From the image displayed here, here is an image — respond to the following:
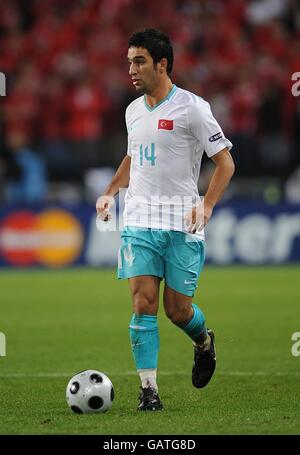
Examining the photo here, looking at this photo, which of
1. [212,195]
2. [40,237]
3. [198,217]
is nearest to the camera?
[198,217]

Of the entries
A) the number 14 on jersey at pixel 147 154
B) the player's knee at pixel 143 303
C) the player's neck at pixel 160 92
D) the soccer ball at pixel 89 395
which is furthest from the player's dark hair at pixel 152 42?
the soccer ball at pixel 89 395

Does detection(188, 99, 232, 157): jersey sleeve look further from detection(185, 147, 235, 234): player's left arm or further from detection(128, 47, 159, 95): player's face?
detection(128, 47, 159, 95): player's face

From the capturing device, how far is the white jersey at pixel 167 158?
6402 mm

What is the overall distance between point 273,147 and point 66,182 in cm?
347

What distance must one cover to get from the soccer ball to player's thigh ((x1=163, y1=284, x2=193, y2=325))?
622mm

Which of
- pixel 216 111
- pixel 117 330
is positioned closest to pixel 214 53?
pixel 216 111

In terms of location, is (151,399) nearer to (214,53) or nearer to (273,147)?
(273,147)

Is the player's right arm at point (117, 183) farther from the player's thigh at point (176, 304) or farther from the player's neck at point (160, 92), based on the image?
the player's thigh at point (176, 304)

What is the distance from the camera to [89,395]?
616 cm

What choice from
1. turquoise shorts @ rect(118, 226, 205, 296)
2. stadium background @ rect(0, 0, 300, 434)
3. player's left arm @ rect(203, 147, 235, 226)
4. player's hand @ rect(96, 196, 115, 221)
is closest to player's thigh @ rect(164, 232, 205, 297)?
turquoise shorts @ rect(118, 226, 205, 296)

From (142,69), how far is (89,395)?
79.9 inches

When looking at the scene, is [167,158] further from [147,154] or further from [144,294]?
[144,294]

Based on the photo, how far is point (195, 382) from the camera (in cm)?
686

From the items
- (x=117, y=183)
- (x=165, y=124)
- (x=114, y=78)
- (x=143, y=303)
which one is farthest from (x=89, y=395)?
(x=114, y=78)
